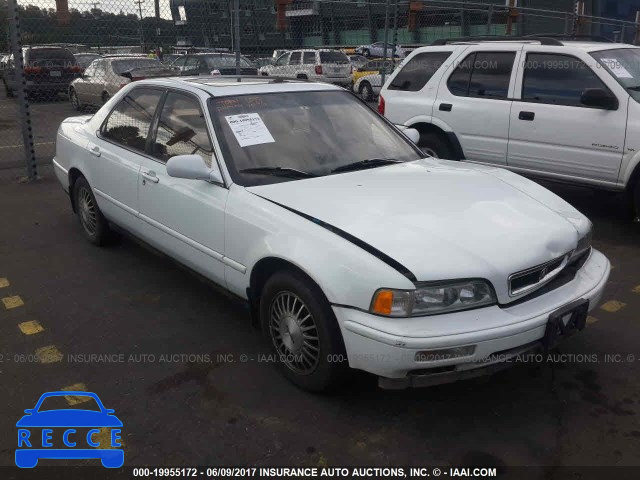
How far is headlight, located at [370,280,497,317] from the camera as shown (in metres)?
2.66

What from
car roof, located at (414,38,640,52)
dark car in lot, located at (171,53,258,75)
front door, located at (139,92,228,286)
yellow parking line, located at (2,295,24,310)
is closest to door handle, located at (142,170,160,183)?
front door, located at (139,92,228,286)

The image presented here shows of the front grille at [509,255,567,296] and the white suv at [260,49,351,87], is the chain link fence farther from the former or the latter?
the front grille at [509,255,567,296]

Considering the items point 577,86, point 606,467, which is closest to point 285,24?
point 577,86

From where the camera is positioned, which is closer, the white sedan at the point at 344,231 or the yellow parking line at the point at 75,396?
the white sedan at the point at 344,231

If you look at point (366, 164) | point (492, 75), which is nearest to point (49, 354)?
point (366, 164)

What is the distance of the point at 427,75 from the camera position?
7.02 m

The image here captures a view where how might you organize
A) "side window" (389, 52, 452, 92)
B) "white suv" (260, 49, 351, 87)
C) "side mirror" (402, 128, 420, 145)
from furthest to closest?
"white suv" (260, 49, 351, 87) < "side window" (389, 52, 452, 92) < "side mirror" (402, 128, 420, 145)

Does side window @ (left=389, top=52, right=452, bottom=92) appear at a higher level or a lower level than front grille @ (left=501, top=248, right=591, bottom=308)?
higher

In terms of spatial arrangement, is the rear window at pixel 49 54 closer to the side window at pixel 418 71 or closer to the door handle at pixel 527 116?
the side window at pixel 418 71

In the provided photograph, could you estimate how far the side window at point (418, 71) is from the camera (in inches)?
275

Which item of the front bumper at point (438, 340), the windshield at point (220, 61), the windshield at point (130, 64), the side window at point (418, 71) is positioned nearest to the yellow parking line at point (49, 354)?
the front bumper at point (438, 340)

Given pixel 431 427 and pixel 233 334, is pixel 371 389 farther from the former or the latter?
pixel 233 334

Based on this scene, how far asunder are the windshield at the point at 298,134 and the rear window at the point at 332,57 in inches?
612

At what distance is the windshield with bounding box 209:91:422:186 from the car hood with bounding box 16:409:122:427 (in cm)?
145
